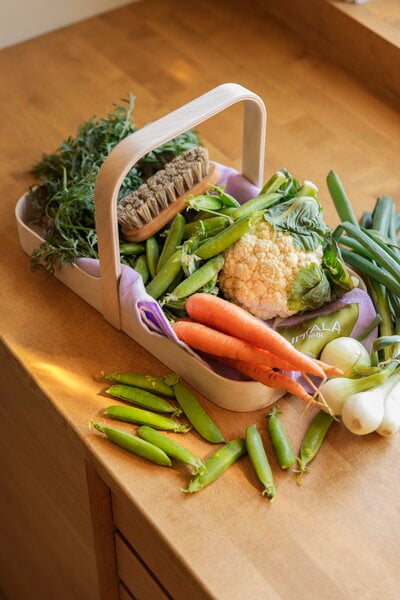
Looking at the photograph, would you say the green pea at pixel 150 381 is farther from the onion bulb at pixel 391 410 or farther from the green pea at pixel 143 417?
the onion bulb at pixel 391 410

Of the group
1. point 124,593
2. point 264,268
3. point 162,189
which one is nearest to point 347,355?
point 264,268

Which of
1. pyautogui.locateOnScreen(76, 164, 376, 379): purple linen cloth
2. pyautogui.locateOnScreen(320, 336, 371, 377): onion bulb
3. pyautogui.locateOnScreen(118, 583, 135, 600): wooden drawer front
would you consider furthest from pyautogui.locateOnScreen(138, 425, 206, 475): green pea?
pyautogui.locateOnScreen(118, 583, 135, 600): wooden drawer front

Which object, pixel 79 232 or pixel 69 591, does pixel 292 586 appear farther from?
pixel 69 591

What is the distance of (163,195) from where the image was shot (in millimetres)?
1198

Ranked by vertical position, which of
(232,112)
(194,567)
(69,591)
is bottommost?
(69,591)

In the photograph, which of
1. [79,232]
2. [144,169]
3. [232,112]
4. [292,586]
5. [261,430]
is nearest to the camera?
[292,586]

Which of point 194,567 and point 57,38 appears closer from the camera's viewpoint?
point 194,567

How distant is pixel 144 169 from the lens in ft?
4.42

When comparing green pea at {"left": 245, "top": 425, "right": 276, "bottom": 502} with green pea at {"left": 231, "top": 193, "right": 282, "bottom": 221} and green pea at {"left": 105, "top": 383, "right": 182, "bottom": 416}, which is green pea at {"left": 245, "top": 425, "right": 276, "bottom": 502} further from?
green pea at {"left": 231, "top": 193, "right": 282, "bottom": 221}

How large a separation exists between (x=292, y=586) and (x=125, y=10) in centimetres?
138

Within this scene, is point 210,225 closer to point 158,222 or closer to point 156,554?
point 158,222

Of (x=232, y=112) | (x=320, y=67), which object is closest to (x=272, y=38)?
(x=320, y=67)

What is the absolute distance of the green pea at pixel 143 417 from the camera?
42.1 inches

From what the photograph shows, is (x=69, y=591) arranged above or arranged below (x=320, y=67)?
below
